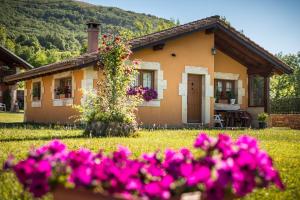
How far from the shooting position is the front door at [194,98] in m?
17.5

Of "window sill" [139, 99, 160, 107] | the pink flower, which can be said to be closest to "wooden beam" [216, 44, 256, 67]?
"window sill" [139, 99, 160, 107]

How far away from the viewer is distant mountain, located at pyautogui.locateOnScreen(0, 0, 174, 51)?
316ft

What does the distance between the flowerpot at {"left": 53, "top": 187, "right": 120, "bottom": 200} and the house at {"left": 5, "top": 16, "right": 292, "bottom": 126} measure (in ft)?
38.6

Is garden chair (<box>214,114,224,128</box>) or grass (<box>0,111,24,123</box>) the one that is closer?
garden chair (<box>214,114,224,128</box>)

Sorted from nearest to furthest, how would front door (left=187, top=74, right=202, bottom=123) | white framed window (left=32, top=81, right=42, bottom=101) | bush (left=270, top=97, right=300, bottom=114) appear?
front door (left=187, top=74, right=202, bottom=123) < white framed window (left=32, top=81, right=42, bottom=101) < bush (left=270, top=97, right=300, bottom=114)

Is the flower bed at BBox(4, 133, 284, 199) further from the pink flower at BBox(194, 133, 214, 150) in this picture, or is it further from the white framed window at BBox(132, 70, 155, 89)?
the white framed window at BBox(132, 70, 155, 89)

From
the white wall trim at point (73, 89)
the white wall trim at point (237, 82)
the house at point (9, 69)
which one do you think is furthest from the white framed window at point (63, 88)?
the house at point (9, 69)

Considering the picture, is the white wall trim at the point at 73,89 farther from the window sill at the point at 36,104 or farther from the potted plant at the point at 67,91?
the window sill at the point at 36,104

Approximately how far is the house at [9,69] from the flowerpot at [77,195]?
30.5 meters

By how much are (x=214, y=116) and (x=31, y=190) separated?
53.1 feet

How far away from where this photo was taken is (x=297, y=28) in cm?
3788

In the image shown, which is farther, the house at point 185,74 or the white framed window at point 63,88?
the white framed window at point 63,88

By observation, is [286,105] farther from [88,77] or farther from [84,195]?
[84,195]

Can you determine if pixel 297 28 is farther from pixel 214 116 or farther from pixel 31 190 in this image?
pixel 31 190
